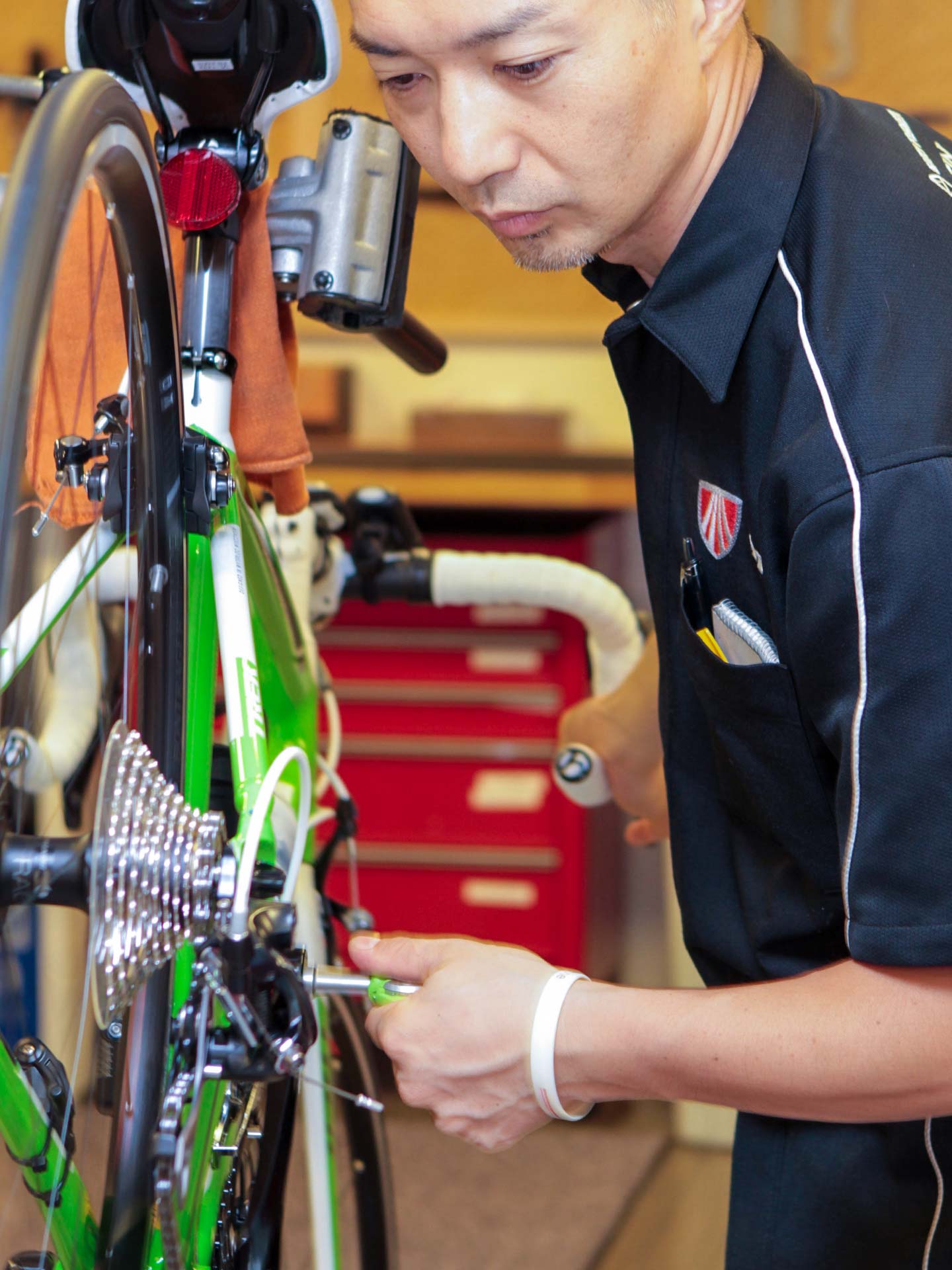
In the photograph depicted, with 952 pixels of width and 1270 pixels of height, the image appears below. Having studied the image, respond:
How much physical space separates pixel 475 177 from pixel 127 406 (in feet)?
0.69

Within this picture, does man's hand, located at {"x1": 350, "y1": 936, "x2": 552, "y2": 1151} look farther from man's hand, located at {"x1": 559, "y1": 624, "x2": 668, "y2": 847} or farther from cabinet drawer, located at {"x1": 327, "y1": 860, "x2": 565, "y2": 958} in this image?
cabinet drawer, located at {"x1": 327, "y1": 860, "x2": 565, "y2": 958}

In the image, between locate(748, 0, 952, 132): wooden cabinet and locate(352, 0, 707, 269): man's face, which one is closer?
locate(352, 0, 707, 269): man's face

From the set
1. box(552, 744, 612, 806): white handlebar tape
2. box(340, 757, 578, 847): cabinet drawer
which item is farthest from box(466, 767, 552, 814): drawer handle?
box(552, 744, 612, 806): white handlebar tape

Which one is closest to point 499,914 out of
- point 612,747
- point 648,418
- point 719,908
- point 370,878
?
point 370,878

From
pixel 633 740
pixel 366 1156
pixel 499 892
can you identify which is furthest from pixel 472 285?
pixel 366 1156

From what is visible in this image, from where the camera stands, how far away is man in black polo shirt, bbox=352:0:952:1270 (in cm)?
60

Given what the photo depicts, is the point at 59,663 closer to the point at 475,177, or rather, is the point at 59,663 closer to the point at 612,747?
the point at 475,177

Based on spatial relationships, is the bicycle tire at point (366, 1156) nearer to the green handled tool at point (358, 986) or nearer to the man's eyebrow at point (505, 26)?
the green handled tool at point (358, 986)

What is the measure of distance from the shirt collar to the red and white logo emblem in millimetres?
62

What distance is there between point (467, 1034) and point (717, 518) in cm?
31

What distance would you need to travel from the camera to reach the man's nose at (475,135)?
2.17ft

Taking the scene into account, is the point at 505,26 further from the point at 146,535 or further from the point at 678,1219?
the point at 678,1219

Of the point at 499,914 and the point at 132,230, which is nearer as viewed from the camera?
the point at 132,230

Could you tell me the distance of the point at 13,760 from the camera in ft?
1.93
